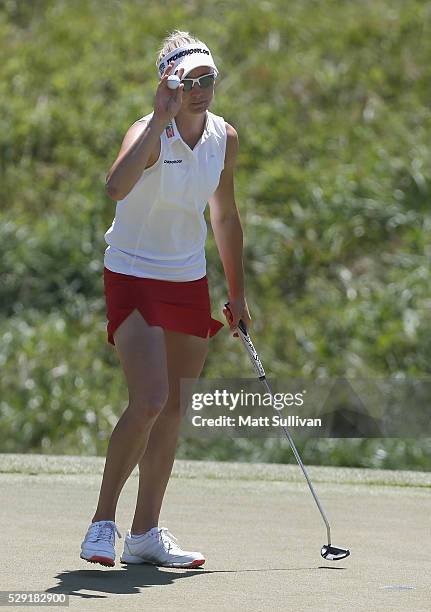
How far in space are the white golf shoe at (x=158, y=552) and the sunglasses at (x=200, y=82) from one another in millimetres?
1529

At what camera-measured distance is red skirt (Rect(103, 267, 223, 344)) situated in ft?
16.0

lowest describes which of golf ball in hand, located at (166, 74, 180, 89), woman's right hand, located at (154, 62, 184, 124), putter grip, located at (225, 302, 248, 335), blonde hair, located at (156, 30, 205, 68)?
putter grip, located at (225, 302, 248, 335)

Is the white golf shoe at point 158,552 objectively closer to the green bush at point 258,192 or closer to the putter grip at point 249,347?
the putter grip at point 249,347

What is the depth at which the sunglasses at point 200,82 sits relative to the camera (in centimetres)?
482

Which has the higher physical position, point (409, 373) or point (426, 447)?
point (409, 373)

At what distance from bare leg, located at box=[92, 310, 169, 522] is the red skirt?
7cm

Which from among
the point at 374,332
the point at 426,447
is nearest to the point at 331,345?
the point at 374,332

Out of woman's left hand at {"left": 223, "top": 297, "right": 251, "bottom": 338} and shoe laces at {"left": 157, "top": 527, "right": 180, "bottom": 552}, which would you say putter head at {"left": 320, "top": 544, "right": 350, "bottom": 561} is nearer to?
shoe laces at {"left": 157, "top": 527, "right": 180, "bottom": 552}

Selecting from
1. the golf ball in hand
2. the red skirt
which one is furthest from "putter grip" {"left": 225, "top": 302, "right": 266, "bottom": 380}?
the golf ball in hand

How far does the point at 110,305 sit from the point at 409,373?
6.68 m

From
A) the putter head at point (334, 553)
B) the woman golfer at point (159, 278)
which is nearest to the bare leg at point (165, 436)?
the woman golfer at point (159, 278)

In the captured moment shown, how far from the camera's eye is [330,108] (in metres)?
14.6

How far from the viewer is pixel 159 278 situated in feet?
16.1

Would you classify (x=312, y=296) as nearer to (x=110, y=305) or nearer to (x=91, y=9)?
(x=91, y=9)
